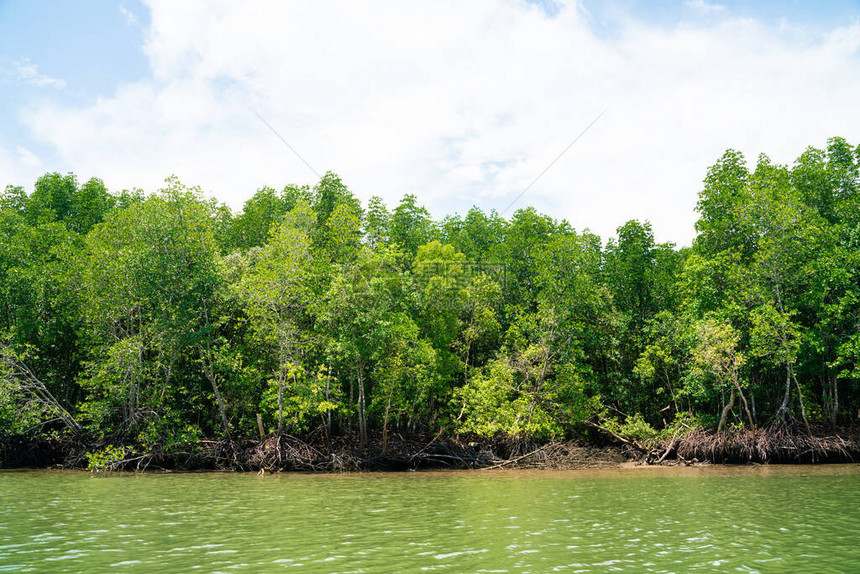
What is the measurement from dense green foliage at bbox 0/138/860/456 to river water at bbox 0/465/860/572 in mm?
6607

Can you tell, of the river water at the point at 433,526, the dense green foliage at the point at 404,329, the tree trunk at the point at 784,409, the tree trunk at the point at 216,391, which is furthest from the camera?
the tree trunk at the point at 784,409

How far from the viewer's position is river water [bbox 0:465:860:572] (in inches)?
350

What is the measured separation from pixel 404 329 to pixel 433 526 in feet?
47.6

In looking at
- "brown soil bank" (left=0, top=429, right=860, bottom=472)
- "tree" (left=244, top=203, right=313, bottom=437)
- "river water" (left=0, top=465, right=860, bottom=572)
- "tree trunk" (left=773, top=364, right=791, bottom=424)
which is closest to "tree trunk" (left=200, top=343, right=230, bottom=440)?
"brown soil bank" (left=0, top=429, right=860, bottom=472)

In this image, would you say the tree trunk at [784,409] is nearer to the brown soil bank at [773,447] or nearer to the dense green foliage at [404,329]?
the dense green foliage at [404,329]

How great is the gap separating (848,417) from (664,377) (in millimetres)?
8678

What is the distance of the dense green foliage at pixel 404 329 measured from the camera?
2533 centimetres

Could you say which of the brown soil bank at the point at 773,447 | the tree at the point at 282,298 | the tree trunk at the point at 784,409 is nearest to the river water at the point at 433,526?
the brown soil bank at the point at 773,447

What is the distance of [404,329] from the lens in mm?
26062

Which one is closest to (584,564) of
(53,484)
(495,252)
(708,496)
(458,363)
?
(708,496)

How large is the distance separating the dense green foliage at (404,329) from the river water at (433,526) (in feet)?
21.7

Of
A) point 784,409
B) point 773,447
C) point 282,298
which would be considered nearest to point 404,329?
point 282,298

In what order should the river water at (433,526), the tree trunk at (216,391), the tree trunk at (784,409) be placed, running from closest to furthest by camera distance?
the river water at (433,526), the tree trunk at (216,391), the tree trunk at (784,409)

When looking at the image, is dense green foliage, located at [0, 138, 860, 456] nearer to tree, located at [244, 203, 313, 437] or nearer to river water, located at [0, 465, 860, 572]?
tree, located at [244, 203, 313, 437]
